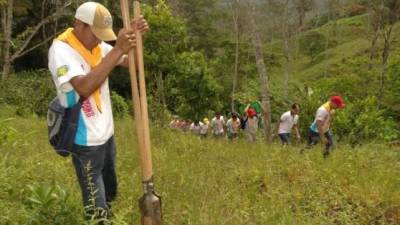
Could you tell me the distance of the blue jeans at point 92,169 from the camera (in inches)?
142

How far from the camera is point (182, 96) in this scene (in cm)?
3086

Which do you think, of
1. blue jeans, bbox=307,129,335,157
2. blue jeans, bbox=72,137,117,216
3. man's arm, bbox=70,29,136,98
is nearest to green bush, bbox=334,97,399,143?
blue jeans, bbox=307,129,335,157

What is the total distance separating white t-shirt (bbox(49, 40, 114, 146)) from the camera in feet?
11.2

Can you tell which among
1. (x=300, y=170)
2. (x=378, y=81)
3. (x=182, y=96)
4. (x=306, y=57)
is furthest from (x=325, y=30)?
(x=300, y=170)

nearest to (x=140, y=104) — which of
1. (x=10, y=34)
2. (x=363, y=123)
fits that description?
(x=10, y=34)

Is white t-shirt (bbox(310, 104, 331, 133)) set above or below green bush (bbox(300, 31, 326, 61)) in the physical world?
above

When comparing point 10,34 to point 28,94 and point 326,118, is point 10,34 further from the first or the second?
point 326,118

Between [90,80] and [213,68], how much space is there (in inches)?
1409

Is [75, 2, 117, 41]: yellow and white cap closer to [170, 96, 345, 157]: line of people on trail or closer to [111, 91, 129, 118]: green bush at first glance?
[170, 96, 345, 157]: line of people on trail

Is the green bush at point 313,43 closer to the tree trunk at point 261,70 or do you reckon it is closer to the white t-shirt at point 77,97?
the tree trunk at point 261,70

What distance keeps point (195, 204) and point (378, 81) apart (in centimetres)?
3353

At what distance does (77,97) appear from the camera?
3484mm

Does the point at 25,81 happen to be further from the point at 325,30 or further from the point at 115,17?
the point at 325,30

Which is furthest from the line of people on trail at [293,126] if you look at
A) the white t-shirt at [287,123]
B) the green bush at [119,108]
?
the green bush at [119,108]
